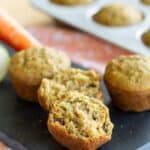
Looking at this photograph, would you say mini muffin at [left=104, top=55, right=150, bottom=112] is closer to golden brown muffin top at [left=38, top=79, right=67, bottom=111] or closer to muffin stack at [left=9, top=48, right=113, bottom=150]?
muffin stack at [left=9, top=48, right=113, bottom=150]

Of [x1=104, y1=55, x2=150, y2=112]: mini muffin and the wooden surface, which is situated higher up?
[x1=104, y1=55, x2=150, y2=112]: mini muffin

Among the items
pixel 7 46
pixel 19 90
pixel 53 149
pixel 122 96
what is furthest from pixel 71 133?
pixel 7 46

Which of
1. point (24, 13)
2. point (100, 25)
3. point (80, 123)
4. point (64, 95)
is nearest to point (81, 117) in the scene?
point (80, 123)

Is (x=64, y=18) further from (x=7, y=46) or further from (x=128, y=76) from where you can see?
(x=128, y=76)

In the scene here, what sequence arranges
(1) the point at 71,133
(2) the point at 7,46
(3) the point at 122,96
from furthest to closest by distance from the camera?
(2) the point at 7,46 → (3) the point at 122,96 → (1) the point at 71,133

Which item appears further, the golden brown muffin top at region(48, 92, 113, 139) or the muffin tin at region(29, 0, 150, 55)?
the muffin tin at region(29, 0, 150, 55)

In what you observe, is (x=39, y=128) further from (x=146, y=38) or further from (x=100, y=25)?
(x=100, y=25)

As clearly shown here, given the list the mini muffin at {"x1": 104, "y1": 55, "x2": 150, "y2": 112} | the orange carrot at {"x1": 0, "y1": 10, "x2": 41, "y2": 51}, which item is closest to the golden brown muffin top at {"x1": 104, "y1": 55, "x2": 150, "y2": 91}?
the mini muffin at {"x1": 104, "y1": 55, "x2": 150, "y2": 112}
